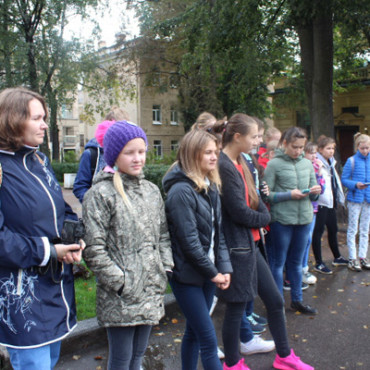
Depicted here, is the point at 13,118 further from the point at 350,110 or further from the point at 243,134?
the point at 350,110

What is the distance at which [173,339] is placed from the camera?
13.3 ft

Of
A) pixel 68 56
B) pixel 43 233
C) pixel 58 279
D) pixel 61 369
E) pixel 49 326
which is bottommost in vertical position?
pixel 61 369

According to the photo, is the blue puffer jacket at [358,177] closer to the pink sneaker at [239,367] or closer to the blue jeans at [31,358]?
the pink sneaker at [239,367]

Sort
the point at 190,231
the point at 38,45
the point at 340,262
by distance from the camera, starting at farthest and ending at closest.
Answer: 1. the point at 38,45
2. the point at 340,262
3. the point at 190,231

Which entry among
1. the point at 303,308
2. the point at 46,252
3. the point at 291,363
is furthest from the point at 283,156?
the point at 46,252

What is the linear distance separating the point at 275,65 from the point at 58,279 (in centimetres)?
1419

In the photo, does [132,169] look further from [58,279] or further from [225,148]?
[225,148]

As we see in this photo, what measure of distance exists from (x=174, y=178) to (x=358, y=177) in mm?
4214

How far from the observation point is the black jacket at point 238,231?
3.11 meters

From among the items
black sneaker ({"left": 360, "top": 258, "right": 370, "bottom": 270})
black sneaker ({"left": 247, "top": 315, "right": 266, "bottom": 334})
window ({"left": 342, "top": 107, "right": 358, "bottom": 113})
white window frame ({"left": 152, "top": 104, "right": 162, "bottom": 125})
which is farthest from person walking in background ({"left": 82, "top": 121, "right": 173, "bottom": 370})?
white window frame ({"left": 152, "top": 104, "right": 162, "bottom": 125})

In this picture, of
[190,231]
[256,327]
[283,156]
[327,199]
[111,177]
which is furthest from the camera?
[327,199]

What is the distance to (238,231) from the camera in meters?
3.20

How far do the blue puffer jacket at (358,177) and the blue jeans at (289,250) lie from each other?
2.10 metres

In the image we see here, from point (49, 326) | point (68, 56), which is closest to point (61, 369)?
point (49, 326)
